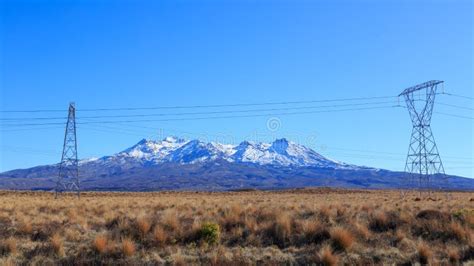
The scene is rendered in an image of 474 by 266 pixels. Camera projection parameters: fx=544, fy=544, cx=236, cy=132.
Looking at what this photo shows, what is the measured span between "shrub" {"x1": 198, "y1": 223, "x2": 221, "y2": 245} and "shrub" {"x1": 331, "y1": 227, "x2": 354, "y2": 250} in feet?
12.3

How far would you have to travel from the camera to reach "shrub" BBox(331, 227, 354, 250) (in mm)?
16478

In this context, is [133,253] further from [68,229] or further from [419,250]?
[419,250]

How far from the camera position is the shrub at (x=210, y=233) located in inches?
690

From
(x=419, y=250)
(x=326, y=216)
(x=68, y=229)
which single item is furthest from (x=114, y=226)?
(x=419, y=250)

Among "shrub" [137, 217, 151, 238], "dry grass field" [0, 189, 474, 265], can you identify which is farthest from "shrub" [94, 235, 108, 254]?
"shrub" [137, 217, 151, 238]

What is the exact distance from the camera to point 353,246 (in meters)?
16.5

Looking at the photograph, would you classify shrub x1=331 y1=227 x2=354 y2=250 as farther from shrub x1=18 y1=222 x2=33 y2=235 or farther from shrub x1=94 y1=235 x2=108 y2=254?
shrub x1=18 y1=222 x2=33 y2=235

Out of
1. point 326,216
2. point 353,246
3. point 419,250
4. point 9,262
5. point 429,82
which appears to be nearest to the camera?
point 9,262

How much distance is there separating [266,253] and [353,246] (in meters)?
2.70

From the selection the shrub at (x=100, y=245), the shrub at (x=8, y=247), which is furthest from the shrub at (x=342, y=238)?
the shrub at (x=8, y=247)

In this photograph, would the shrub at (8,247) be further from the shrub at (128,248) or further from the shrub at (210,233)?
the shrub at (210,233)

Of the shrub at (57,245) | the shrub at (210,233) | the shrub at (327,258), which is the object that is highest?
the shrub at (210,233)

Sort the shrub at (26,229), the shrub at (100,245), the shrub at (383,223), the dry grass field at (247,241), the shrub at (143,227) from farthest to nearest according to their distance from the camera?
the shrub at (383,223) < the shrub at (26,229) < the shrub at (143,227) < the shrub at (100,245) < the dry grass field at (247,241)

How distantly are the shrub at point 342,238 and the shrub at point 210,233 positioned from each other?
374 cm
